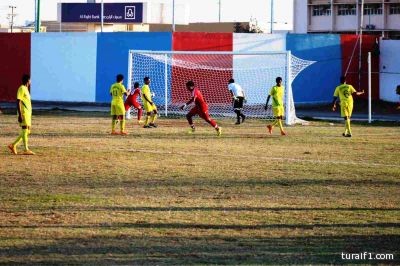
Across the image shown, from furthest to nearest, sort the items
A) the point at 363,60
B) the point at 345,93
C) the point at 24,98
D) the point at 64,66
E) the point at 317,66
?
the point at 363,60, the point at 317,66, the point at 64,66, the point at 345,93, the point at 24,98

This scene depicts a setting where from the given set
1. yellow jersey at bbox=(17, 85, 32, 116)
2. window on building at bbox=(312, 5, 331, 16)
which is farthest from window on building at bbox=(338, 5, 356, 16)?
yellow jersey at bbox=(17, 85, 32, 116)

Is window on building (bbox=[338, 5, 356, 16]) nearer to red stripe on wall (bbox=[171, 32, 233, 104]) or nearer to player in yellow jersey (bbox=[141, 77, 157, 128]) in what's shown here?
red stripe on wall (bbox=[171, 32, 233, 104])

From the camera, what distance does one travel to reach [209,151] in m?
21.8

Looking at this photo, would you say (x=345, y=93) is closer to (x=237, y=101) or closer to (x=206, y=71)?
(x=237, y=101)

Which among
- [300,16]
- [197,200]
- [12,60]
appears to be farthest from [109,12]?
[197,200]

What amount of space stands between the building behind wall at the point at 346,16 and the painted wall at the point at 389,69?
35.1 ft

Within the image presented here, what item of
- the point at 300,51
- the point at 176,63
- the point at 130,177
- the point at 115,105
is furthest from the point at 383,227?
the point at 300,51

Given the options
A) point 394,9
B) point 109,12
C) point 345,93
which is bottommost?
point 345,93

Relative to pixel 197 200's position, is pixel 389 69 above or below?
above

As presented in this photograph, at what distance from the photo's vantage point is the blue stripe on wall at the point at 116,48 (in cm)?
4434

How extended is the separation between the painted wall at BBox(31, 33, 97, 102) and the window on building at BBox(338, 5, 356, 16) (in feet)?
78.0

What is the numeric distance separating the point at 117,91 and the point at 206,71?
17758 mm

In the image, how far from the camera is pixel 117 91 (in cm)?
2577

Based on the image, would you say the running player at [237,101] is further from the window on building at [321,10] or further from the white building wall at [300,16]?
the white building wall at [300,16]
